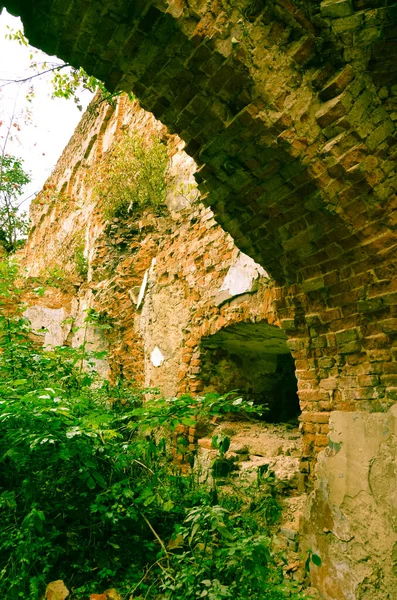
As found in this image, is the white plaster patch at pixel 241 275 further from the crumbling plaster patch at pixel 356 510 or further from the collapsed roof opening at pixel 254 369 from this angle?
the crumbling plaster patch at pixel 356 510

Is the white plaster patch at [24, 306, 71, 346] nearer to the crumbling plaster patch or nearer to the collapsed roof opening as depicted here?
the collapsed roof opening

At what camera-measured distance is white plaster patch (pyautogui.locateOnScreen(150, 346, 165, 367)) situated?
4839mm

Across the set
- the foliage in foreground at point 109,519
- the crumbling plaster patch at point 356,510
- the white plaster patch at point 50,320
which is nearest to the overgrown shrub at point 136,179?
the white plaster patch at point 50,320

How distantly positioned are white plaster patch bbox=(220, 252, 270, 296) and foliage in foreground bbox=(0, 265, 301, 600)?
1.19 meters

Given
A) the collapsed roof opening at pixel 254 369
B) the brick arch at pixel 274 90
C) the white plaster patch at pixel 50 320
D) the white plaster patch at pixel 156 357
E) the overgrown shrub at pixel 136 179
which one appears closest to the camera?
the brick arch at pixel 274 90

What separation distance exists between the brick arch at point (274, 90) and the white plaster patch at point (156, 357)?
279 cm

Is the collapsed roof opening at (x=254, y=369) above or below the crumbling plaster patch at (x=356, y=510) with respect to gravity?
above

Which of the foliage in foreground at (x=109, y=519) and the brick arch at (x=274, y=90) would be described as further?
the foliage in foreground at (x=109, y=519)

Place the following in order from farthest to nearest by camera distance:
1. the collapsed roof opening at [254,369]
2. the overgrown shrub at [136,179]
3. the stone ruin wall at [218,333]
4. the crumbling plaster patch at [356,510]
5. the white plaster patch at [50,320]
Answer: the white plaster patch at [50,320], the overgrown shrub at [136,179], the collapsed roof opening at [254,369], the stone ruin wall at [218,333], the crumbling plaster patch at [356,510]

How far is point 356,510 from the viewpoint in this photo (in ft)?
7.16

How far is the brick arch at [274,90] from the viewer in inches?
76.3

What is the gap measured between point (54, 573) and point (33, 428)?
896mm

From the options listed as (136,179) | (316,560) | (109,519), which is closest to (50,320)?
(136,179)

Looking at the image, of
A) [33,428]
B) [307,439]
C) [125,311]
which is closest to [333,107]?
[307,439]
